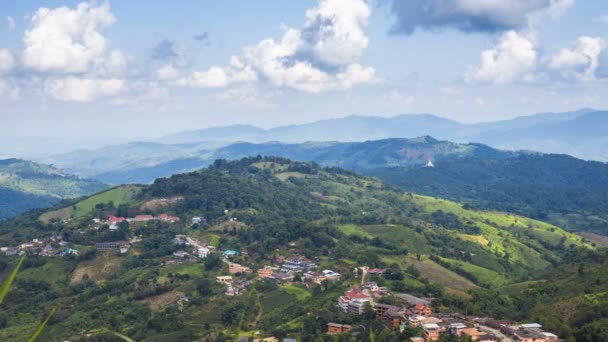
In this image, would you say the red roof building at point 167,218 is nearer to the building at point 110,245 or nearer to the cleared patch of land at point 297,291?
the building at point 110,245

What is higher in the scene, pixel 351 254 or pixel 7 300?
pixel 351 254

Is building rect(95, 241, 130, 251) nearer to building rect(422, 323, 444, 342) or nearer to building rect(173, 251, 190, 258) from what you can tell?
building rect(173, 251, 190, 258)

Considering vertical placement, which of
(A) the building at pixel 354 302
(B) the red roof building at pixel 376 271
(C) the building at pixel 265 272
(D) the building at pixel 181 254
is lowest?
(D) the building at pixel 181 254

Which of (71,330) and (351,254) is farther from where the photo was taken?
(351,254)

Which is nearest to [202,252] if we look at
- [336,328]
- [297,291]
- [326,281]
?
[297,291]

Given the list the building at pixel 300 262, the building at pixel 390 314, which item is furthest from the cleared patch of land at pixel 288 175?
the building at pixel 390 314

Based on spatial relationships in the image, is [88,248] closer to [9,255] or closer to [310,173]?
[9,255]

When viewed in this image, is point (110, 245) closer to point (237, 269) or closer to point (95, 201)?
point (237, 269)

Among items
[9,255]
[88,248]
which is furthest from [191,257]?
[9,255]

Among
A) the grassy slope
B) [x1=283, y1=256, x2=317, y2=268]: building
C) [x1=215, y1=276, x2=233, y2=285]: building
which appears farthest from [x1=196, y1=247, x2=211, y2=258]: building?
the grassy slope
